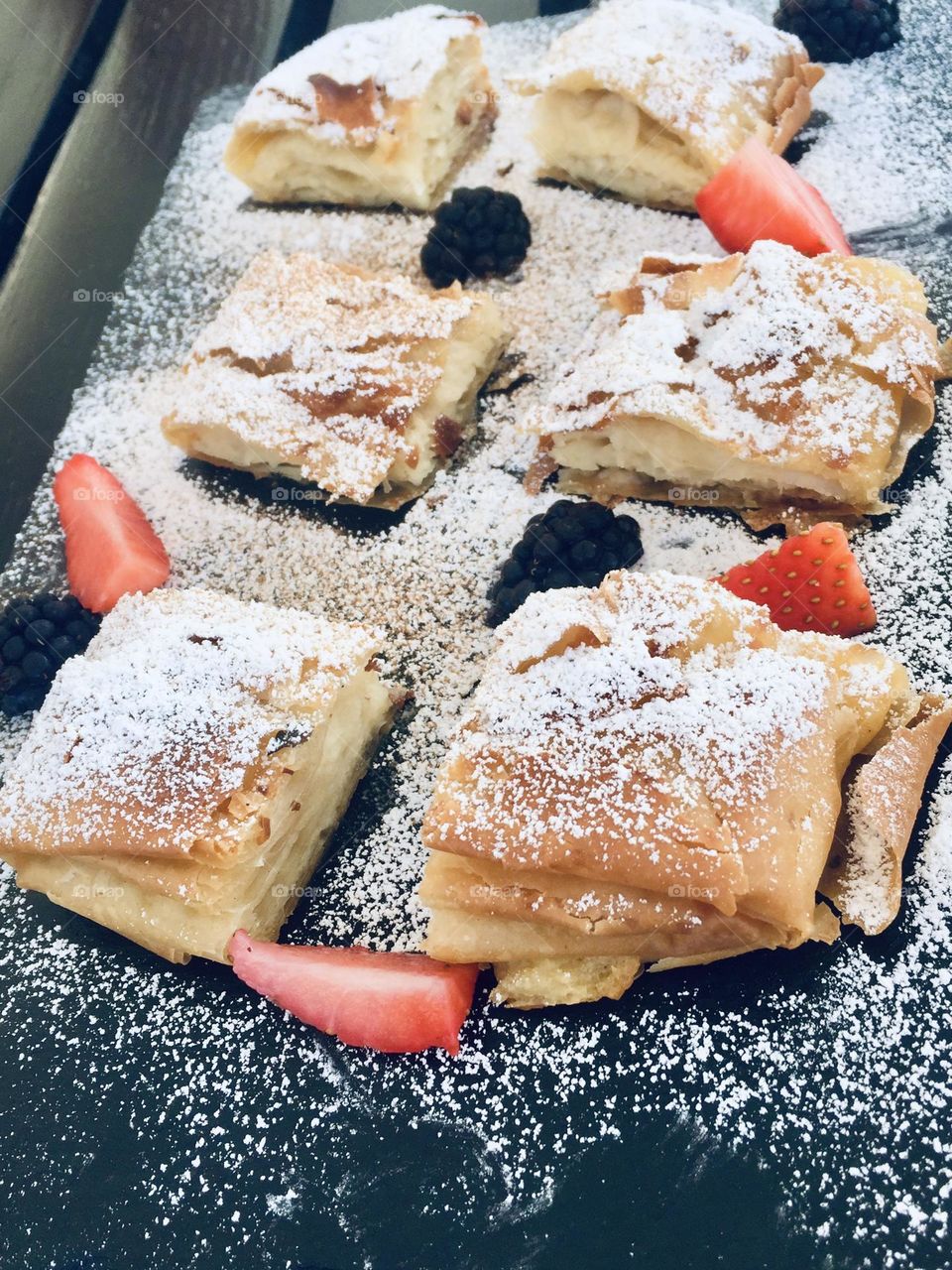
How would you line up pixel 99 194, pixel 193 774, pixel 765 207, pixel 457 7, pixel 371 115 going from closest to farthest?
1. pixel 193 774
2. pixel 765 207
3. pixel 371 115
4. pixel 99 194
5. pixel 457 7

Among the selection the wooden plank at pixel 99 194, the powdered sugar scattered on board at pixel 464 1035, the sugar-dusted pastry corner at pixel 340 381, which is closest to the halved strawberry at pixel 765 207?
the powdered sugar scattered on board at pixel 464 1035

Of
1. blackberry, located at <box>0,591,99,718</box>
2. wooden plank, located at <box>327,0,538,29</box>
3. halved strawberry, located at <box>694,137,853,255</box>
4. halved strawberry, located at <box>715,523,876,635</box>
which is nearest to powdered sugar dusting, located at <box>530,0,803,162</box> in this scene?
halved strawberry, located at <box>694,137,853,255</box>

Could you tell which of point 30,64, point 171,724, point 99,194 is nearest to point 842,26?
point 99,194

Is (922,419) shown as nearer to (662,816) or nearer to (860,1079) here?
(662,816)

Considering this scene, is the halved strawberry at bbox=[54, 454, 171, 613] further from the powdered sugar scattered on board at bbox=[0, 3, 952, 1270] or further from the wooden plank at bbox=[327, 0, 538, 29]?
the wooden plank at bbox=[327, 0, 538, 29]

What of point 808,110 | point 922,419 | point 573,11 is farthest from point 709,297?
point 573,11

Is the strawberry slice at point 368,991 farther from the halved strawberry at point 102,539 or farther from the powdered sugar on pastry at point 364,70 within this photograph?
the powdered sugar on pastry at point 364,70

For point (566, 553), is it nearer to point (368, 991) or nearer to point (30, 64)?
point (368, 991)
